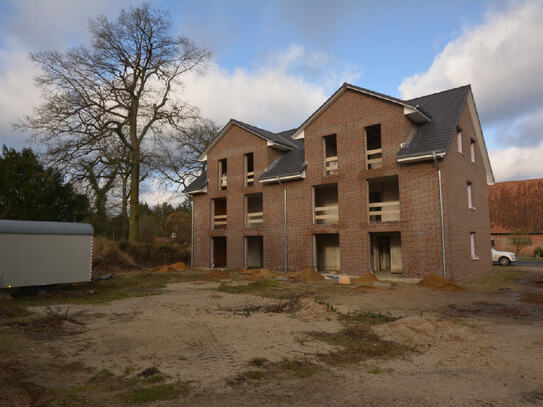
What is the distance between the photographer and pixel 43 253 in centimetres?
1205

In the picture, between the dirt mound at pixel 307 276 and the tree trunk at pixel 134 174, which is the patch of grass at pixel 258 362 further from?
the tree trunk at pixel 134 174

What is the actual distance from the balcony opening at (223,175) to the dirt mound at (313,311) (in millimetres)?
15078

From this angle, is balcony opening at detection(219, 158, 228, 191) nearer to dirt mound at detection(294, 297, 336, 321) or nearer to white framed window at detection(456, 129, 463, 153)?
white framed window at detection(456, 129, 463, 153)

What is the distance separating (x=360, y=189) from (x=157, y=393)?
46.9 feet

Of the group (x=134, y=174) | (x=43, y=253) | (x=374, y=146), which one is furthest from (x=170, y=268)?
(x=374, y=146)

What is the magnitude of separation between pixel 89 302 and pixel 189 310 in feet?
13.0

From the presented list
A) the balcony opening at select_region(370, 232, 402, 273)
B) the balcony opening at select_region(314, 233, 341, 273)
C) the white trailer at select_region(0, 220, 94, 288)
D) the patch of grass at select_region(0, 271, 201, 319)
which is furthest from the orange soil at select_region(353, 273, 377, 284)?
the white trailer at select_region(0, 220, 94, 288)

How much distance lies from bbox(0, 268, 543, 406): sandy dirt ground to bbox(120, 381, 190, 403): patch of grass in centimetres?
14

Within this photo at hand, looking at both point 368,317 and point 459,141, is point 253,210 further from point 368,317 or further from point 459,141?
point 368,317

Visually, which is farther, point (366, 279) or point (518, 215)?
point (518, 215)

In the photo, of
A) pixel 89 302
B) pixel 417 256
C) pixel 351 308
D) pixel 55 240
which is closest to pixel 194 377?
pixel 351 308

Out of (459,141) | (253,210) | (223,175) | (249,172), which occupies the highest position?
(459,141)

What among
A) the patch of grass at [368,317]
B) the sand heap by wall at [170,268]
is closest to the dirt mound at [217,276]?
the sand heap by wall at [170,268]

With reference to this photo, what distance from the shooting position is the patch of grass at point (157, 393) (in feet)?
13.8
